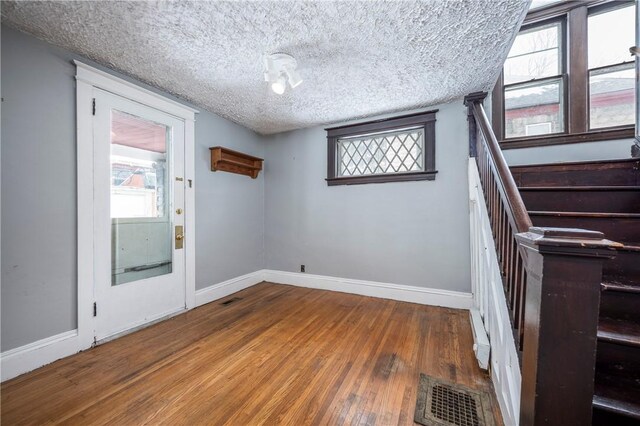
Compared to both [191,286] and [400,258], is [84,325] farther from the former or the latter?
[400,258]

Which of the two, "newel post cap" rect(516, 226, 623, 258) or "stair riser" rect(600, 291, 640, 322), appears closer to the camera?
"newel post cap" rect(516, 226, 623, 258)

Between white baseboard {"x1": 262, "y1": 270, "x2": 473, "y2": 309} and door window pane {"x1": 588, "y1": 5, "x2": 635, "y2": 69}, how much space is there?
9.05 feet

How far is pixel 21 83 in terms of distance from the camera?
170 centimetres

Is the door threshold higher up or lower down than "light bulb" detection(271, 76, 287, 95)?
lower down

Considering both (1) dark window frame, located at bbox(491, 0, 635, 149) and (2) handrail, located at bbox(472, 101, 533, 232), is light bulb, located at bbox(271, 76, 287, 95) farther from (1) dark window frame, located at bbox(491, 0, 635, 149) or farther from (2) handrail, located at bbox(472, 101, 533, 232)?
(1) dark window frame, located at bbox(491, 0, 635, 149)

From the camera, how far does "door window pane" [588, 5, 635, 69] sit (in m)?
2.43

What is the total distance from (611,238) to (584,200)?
39 cm

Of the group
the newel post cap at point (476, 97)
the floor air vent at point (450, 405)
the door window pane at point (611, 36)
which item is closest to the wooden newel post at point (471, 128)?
the newel post cap at point (476, 97)

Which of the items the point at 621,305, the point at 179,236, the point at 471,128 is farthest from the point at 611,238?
the point at 179,236

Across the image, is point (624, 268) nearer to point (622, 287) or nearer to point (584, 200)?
point (622, 287)

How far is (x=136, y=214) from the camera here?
2.35 meters

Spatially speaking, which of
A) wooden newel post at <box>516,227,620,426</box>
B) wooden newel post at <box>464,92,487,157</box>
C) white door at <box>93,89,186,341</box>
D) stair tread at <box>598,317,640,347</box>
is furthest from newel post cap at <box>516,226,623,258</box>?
white door at <box>93,89,186,341</box>

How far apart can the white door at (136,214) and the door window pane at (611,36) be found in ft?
14.4

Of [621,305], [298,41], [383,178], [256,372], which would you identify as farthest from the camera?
[383,178]
